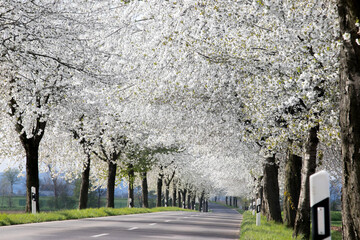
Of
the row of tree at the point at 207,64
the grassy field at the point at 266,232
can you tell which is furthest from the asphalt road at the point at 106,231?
the row of tree at the point at 207,64

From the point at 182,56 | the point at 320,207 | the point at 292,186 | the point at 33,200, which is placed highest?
the point at 182,56

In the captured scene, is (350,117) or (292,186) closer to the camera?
(350,117)

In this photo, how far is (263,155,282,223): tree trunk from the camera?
22953 millimetres

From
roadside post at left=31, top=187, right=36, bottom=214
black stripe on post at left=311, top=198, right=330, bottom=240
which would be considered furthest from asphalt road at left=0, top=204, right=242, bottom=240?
black stripe on post at left=311, top=198, right=330, bottom=240

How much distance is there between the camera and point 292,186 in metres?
19.1

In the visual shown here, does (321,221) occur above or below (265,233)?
above

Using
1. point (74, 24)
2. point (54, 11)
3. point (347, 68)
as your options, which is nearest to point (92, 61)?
point (74, 24)

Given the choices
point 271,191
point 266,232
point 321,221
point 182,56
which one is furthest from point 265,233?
point 321,221

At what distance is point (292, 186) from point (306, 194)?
17.1 ft

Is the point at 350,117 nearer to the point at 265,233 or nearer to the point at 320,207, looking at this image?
the point at 320,207

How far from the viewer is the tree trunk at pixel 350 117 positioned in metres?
7.49

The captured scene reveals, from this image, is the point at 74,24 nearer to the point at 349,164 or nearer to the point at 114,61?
the point at 114,61

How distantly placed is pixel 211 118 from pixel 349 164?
12.8 metres

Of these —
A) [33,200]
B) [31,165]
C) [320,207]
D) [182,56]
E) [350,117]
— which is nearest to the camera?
[320,207]
